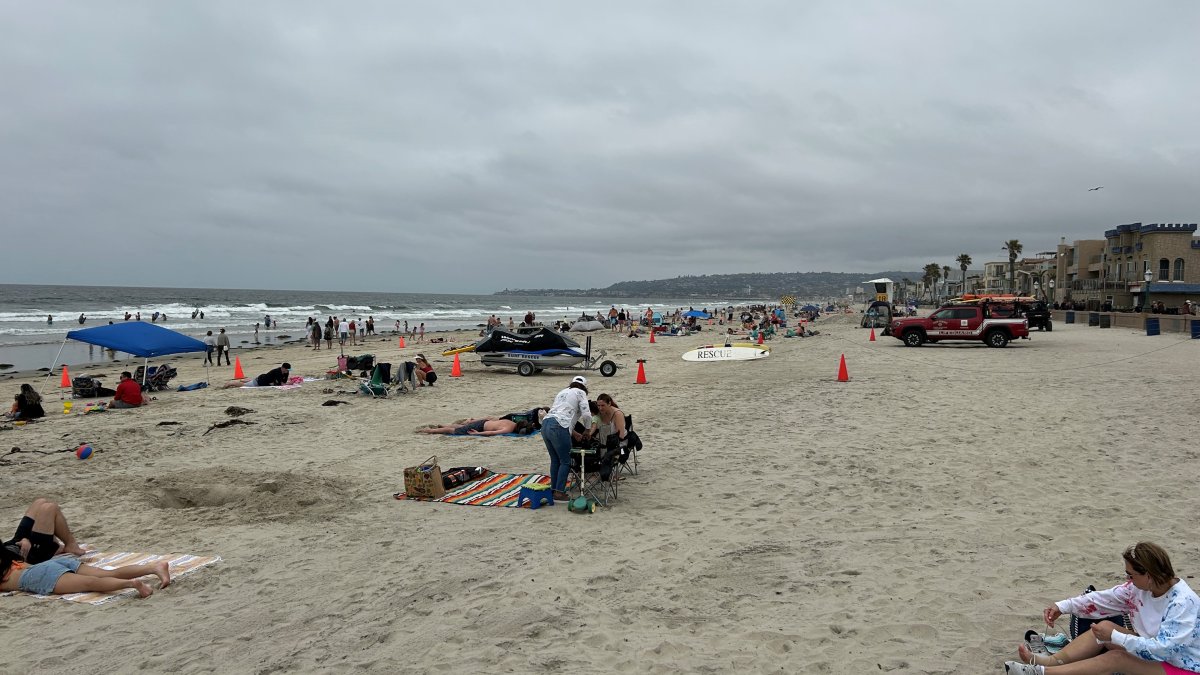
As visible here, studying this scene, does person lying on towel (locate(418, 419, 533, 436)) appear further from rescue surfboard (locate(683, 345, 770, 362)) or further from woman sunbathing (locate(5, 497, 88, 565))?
rescue surfboard (locate(683, 345, 770, 362))

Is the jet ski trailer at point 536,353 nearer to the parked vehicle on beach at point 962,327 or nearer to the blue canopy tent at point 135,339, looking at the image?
the blue canopy tent at point 135,339

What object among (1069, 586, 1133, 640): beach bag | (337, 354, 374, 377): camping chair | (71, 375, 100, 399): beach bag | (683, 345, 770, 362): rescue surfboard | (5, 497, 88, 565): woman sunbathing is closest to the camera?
(1069, 586, 1133, 640): beach bag

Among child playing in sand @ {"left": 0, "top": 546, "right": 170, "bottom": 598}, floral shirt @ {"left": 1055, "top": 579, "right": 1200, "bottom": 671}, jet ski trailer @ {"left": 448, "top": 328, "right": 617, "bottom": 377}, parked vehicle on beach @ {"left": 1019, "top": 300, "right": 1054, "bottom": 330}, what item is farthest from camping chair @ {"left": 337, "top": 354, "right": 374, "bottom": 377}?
parked vehicle on beach @ {"left": 1019, "top": 300, "right": 1054, "bottom": 330}

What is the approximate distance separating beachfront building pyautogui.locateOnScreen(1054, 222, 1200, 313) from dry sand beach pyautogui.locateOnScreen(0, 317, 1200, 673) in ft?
153

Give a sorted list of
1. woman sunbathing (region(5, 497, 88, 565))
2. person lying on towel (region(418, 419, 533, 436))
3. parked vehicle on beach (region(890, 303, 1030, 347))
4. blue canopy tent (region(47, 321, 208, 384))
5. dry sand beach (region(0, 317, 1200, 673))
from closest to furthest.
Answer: dry sand beach (region(0, 317, 1200, 673)) → woman sunbathing (region(5, 497, 88, 565)) → person lying on towel (region(418, 419, 533, 436)) → blue canopy tent (region(47, 321, 208, 384)) → parked vehicle on beach (region(890, 303, 1030, 347))

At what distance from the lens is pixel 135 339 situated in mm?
14633

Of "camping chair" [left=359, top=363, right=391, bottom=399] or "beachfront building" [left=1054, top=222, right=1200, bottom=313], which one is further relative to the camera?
"beachfront building" [left=1054, top=222, right=1200, bottom=313]

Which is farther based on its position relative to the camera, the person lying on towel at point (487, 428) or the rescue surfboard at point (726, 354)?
the rescue surfboard at point (726, 354)

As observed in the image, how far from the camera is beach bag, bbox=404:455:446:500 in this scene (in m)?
7.21

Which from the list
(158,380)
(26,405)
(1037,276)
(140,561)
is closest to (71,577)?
(140,561)

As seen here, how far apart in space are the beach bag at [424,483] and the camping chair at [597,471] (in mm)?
1427

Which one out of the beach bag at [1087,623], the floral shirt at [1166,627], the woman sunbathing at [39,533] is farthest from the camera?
the woman sunbathing at [39,533]

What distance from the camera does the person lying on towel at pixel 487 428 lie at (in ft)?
34.5

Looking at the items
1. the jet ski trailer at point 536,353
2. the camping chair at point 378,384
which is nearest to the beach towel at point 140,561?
the camping chair at point 378,384
